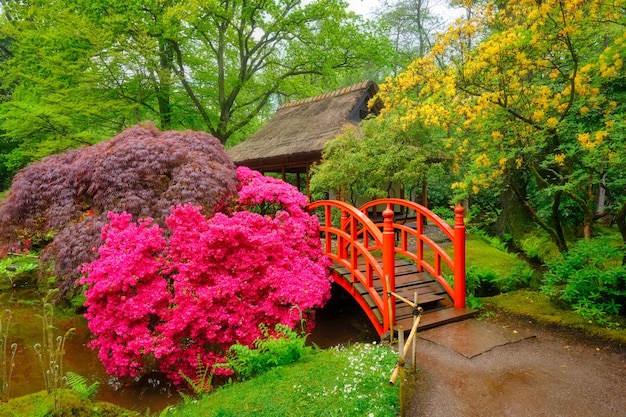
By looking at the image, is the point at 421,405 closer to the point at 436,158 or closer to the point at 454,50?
the point at 454,50

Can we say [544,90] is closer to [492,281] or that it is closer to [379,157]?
[492,281]

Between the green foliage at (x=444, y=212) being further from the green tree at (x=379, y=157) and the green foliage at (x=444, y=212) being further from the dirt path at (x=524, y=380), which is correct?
the dirt path at (x=524, y=380)

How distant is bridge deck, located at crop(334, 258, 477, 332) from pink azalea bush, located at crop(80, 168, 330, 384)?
758mm

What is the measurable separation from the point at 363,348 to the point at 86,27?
38.4 feet

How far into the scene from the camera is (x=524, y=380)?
3291mm

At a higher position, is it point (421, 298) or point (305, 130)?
point (305, 130)

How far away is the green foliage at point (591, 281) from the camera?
4328 mm

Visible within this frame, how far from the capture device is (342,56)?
14523 mm

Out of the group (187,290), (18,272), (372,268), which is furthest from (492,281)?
(18,272)

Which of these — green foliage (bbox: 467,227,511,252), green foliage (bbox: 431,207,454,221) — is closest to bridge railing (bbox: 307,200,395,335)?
green foliage (bbox: 467,227,511,252)

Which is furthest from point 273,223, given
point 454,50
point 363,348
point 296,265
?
point 454,50

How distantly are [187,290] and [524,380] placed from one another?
3.54 meters

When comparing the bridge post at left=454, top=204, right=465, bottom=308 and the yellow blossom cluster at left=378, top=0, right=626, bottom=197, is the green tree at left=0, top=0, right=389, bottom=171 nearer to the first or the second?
the yellow blossom cluster at left=378, top=0, right=626, bottom=197

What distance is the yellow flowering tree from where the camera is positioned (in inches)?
155
